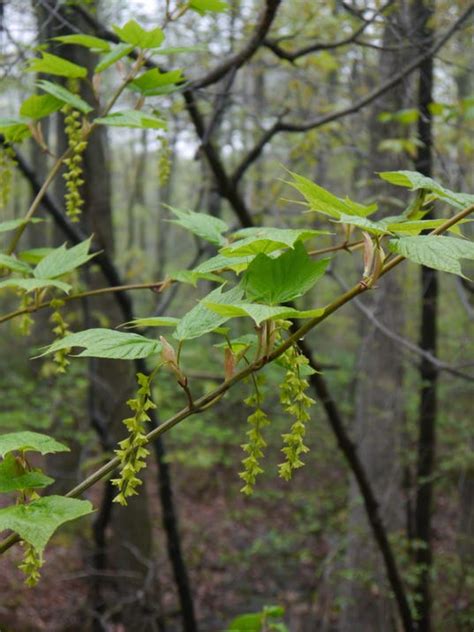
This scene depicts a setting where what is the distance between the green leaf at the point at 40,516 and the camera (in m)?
0.81

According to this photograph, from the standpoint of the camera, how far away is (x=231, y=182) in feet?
9.23

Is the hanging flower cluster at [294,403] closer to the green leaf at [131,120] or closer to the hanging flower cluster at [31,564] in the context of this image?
the hanging flower cluster at [31,564]

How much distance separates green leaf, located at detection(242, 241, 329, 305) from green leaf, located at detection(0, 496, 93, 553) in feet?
1.25

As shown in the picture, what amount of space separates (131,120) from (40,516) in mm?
869

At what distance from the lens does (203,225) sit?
4.38 ft

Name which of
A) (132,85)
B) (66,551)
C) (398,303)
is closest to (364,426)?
(398,303)

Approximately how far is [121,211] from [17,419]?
16253 mm

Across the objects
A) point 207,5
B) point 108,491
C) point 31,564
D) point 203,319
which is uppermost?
point 207,5

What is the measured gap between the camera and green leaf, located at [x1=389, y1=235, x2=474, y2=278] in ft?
2.71

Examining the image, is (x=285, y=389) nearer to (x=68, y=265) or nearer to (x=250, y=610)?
(x=68, y=265)

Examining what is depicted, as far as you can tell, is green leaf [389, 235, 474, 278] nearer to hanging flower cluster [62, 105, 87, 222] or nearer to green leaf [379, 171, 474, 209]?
green leaf [379, 171, 474, 209]

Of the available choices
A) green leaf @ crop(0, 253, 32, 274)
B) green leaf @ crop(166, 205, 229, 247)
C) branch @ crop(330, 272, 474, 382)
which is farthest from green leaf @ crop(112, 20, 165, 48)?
branch @ crop(330, 272, 474, 382)

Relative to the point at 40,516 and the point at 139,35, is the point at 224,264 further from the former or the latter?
the point at 139,35

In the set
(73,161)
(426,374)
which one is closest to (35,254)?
(73,161)
